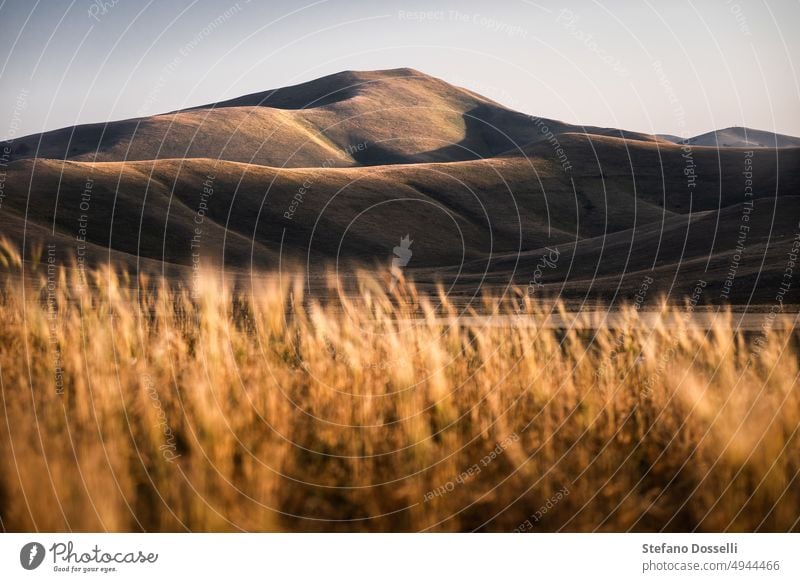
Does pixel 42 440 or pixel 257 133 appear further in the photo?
pixel 257 133

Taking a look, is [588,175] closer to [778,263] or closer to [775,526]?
[778,263]

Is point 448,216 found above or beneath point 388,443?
above

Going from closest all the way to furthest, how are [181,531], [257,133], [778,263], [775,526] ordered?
[181,531]
[775,526]
[778,263]
[257,133]

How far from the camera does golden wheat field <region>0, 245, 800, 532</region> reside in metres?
5.42

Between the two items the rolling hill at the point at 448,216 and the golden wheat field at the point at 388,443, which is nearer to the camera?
the golden wheat field at the point at 388,443

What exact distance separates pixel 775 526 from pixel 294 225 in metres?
92.5

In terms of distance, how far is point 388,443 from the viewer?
6.04 m

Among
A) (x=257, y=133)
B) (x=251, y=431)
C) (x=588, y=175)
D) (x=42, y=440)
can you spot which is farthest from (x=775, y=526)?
(x=257, y=133)

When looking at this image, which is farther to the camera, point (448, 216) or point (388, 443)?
point (448, 216)

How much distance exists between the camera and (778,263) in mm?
43375

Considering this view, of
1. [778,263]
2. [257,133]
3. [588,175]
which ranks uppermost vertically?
[257,133]

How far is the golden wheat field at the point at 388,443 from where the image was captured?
17.8 ft

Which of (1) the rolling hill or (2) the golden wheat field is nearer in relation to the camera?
(2) the golden wheat field
